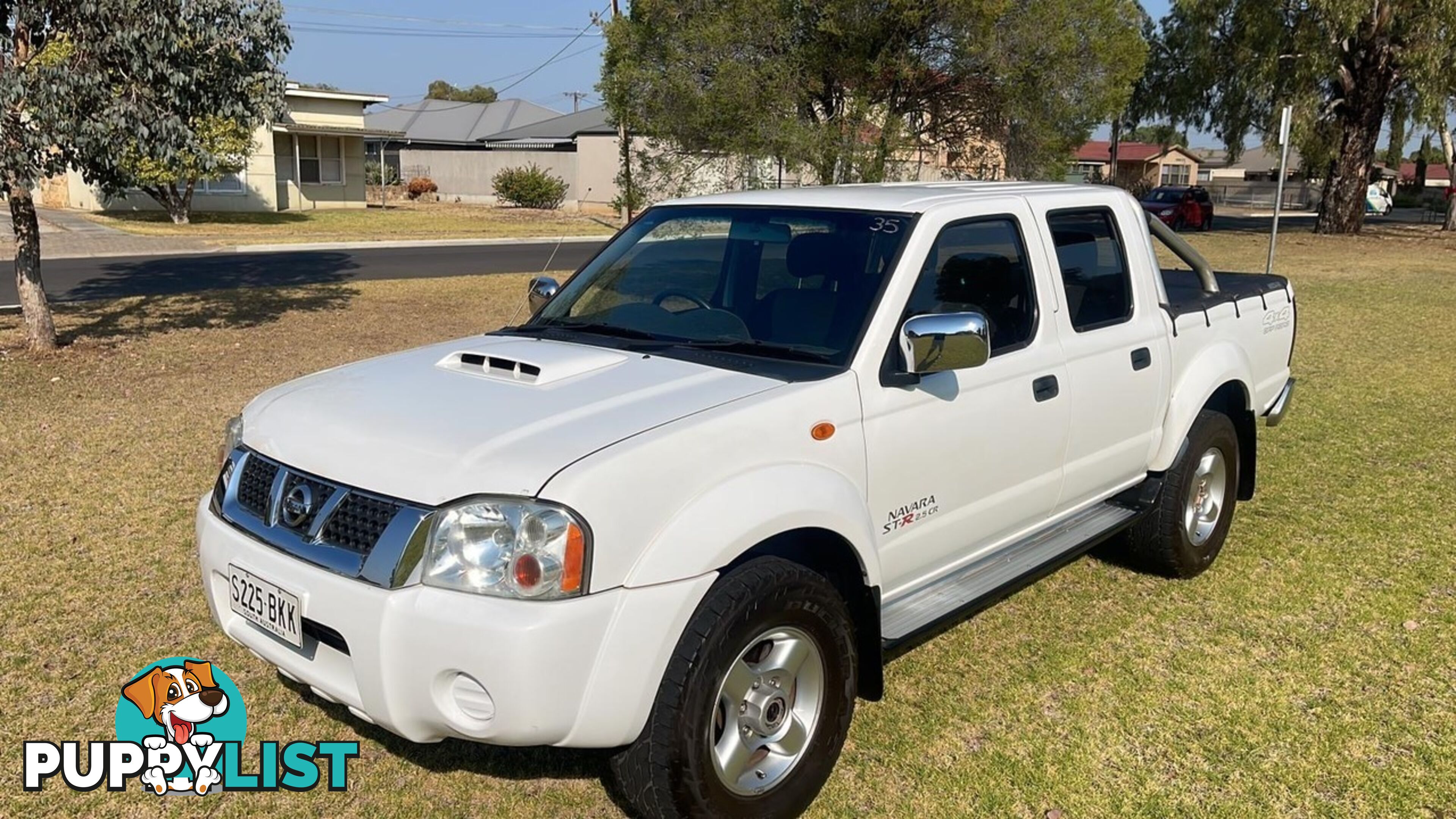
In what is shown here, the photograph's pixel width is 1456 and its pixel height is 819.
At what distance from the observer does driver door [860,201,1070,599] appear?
3.49 metres

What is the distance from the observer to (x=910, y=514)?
3.57 metres

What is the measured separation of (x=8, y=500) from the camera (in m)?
5.97

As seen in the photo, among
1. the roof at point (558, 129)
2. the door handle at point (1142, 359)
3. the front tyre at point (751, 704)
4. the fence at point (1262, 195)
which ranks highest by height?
the roof at point (558, 129)

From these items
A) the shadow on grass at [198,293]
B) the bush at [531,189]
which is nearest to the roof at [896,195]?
the shadow on grass at [198,293]

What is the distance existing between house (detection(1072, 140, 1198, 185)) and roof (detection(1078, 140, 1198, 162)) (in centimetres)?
3

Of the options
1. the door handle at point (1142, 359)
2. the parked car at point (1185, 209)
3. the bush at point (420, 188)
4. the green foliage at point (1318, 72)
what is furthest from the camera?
the bush at point (420, 188)

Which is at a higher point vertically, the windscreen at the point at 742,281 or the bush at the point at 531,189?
the bush at the point at 531,189

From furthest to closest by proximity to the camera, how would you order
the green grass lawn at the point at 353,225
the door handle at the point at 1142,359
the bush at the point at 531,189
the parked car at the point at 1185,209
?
1. the bush at the point at 531,189
2. the parked car at the point at 1185,209
3. the green grass lawn at the point at 353,225
4. the door handle at the point at 1142,359

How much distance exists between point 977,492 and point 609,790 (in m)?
1.60

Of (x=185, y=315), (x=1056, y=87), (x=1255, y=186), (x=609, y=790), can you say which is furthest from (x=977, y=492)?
(x=1255, y=186)

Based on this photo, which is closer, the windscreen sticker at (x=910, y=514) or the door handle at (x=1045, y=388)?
the windscreen sticker at (x=910, y=514)

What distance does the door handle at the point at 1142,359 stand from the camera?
4.54m

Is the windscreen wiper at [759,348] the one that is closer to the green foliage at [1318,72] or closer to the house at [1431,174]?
the green foliage at [1318,72]

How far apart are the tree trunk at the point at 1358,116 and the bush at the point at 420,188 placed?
34.0 meters
